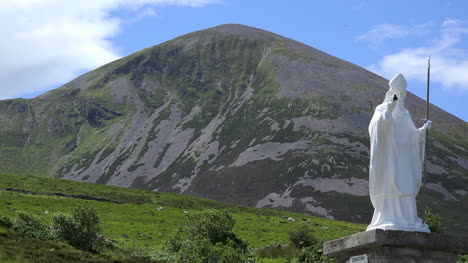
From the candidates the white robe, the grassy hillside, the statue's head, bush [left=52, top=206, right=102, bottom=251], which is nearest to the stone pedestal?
the white robe

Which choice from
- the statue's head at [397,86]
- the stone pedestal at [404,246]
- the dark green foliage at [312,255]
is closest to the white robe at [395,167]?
the statue's head at [397,86]

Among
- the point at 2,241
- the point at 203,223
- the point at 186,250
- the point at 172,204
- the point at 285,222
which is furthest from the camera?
the point at 172,204

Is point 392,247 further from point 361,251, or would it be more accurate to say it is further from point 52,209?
point 52,209

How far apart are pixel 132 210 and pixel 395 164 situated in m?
88.3

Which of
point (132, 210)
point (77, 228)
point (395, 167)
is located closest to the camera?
point (395, 167)

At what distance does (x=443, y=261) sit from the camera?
16109 mm

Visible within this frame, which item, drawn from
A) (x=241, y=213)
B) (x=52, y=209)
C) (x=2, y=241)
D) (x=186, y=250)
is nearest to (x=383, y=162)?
(x=186, y=250)

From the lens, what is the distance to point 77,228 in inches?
2256

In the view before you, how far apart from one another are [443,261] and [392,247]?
150 centimetres

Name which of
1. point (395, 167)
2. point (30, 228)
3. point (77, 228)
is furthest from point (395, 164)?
point (30, 228)

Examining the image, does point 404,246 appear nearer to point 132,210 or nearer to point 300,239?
point 300,239

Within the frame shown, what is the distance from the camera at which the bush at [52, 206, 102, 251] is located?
56.5 meters

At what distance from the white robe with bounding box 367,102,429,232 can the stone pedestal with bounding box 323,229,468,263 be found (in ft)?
2.82

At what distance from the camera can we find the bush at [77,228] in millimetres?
56481
